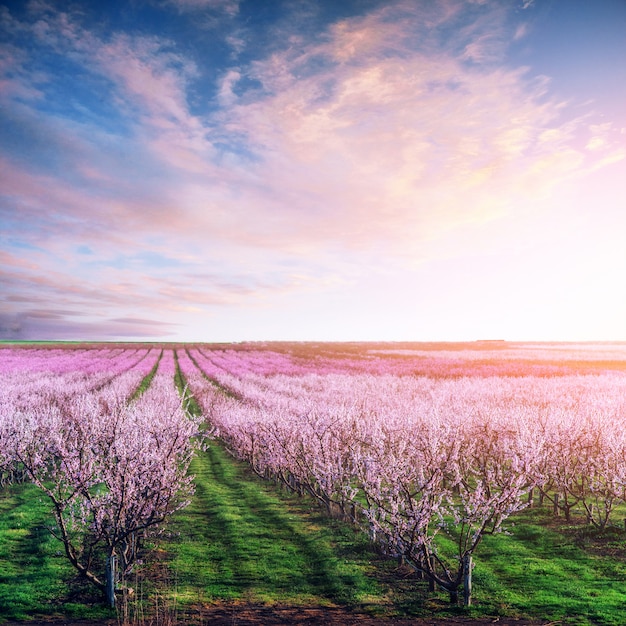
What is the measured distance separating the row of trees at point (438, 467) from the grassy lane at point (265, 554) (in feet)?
2.53

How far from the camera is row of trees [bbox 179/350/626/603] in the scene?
26.6 feet

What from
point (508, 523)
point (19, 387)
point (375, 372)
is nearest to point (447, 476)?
point (508, 523)

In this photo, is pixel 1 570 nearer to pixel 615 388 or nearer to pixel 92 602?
pixel 92 602

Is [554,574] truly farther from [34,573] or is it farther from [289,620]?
[34,573]

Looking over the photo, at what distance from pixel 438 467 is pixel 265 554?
4.28 metres

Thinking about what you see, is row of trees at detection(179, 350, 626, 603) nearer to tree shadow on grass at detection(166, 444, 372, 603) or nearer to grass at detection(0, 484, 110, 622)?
tree shadow on grass at detection(166, 444, 372, 603)

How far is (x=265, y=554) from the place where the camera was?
989 centimetres

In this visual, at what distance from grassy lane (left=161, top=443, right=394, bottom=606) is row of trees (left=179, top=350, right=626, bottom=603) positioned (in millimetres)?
772

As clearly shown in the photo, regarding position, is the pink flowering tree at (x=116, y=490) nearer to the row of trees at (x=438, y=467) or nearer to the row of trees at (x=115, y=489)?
the row of trees at (x=115, y=489)

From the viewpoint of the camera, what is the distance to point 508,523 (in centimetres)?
1195

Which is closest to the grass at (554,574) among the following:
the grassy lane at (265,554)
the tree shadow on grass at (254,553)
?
the grassy lane at (265,554)

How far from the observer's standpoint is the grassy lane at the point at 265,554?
827 cm

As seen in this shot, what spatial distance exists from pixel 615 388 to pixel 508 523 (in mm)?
21216

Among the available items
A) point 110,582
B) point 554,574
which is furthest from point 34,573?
point 554,574
